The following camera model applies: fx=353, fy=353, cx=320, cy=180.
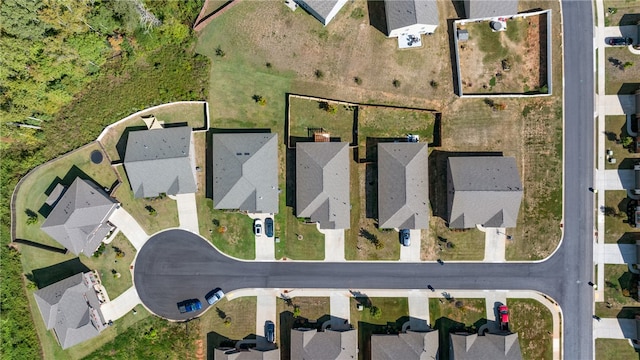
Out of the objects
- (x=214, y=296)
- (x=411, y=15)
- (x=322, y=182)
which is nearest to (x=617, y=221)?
(x=411, y=15)

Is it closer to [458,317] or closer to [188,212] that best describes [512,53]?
[458,317]

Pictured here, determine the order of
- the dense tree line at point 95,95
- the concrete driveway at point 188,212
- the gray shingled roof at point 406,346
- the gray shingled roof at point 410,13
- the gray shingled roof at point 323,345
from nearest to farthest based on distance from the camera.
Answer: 1. the gray shingled roof at point 410,13
2. the gray shingled roof at point 406,346
3. the gray shingled roof at point 323,345
4. the dense tree line at point 95,95
5. the concrete driveway at point 188,212

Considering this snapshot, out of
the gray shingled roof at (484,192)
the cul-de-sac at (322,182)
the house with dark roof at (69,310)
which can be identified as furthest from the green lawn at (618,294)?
the house with dark roof at (69,310)

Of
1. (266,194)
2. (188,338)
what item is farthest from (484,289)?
(188,338)

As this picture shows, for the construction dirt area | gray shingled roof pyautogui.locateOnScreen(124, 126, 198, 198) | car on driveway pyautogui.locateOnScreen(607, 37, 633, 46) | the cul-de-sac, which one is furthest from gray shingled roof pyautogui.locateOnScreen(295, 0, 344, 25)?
car on driveway pyautogui.locateOnScreen(607, 37, 633, 46)

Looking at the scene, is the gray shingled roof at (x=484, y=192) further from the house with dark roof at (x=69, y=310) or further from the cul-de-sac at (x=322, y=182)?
the house with dark roof at (x=69, y=310)

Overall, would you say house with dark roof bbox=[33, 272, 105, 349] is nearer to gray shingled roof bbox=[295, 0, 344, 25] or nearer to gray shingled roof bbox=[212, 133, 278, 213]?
gray shingled roof bbox=[212, 133, 278, 213]
